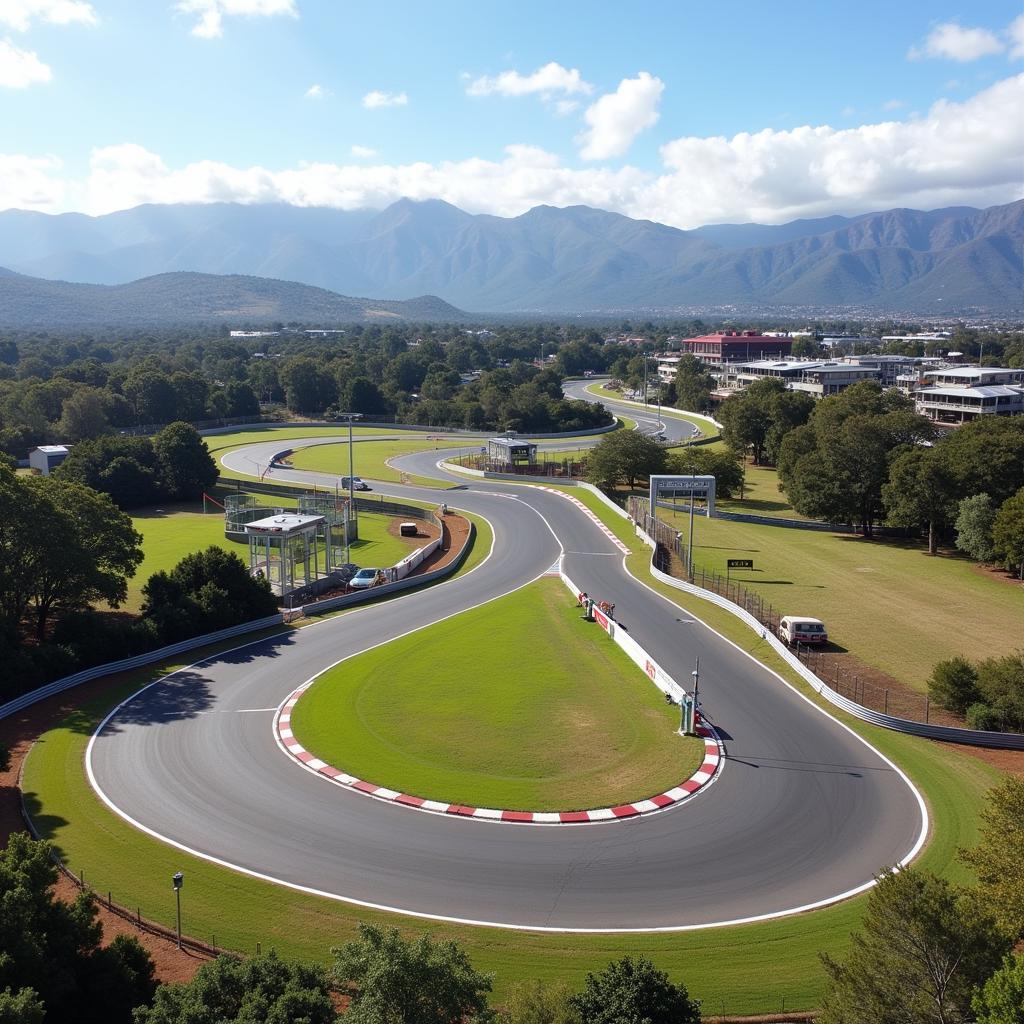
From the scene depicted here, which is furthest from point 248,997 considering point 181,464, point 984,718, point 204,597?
point 181,464

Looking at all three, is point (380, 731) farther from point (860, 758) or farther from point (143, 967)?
point (860, 758)

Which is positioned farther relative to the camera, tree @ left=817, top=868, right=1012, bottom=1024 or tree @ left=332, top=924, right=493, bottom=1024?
tree @ left=817, top=868, right=1012, bottom=1024

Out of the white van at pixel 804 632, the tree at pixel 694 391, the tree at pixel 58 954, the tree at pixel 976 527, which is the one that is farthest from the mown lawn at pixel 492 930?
the tree at pixel 694 391

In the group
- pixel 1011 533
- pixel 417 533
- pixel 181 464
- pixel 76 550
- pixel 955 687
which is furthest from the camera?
pixel 181 464

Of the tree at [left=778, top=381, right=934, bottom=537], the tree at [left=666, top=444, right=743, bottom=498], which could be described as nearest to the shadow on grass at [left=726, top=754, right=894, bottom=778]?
the tree at [left=778, top=381, right=934, bottom=537]

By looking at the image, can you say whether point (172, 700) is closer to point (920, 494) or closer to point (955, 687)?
point (955, 687)

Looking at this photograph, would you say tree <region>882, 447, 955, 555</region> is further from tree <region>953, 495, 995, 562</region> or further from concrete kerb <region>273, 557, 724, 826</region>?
concrete kerb <region>273, 557, 724, 826</region>

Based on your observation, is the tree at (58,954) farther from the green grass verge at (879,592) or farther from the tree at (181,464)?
the tree at (181,464)
